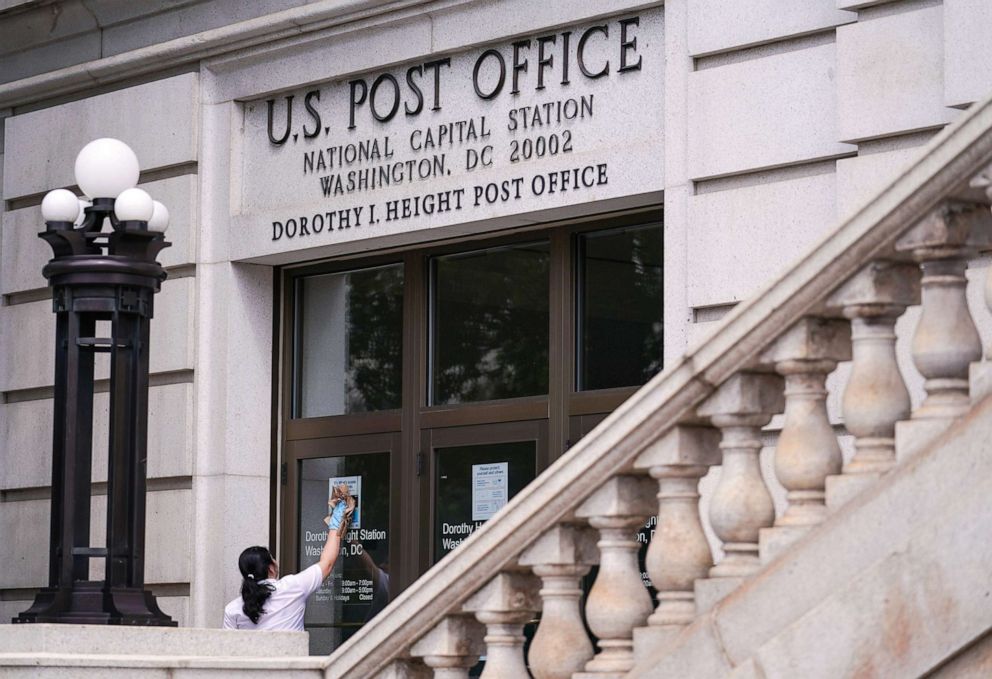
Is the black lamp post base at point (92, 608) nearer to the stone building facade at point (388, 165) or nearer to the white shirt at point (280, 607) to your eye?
the white shirt at point (280, 607)

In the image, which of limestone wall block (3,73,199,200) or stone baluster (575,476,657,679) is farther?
limestone wall block (3,73,199,200)

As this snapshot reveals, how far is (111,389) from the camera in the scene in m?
8.38

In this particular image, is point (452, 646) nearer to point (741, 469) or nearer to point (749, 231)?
point (741, 469)

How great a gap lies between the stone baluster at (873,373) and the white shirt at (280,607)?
5.34 metres

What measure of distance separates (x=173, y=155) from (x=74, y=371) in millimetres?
3540

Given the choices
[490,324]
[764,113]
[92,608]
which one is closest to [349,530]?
[490,324]

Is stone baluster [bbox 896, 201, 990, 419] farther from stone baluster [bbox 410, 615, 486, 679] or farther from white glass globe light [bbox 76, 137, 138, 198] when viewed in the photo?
white glass globe light [bbox 76, 137, 138, 198]

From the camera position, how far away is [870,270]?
4.29 metres

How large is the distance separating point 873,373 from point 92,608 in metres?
4.61

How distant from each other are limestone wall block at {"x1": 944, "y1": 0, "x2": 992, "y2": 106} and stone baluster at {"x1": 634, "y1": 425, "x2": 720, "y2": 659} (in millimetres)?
3533

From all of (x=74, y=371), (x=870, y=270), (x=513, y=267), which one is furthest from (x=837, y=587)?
(x=513, y=267)

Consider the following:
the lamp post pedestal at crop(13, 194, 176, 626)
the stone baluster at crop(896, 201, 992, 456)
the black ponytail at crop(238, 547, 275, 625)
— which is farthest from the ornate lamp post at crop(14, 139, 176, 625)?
the stone baluster at crop(896, 201, 992, 456)

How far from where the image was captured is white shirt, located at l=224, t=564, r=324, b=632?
30.1 feet

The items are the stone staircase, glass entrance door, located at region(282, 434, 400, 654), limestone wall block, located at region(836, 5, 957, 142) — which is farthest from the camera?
glass entrance door, located at region(282, 434, 400, 654)
